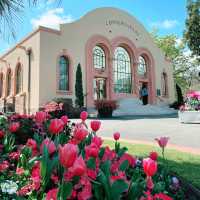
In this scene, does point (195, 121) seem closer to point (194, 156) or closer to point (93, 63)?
point (194, 156)

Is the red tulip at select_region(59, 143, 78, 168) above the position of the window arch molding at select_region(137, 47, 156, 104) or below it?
below

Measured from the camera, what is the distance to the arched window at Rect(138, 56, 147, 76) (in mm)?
28456

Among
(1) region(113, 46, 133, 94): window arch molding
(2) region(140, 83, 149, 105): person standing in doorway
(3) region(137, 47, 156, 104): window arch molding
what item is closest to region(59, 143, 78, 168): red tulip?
Result: (1) region(113, 46, 133, 94): window arch molding

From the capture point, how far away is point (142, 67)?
29000 millimetres

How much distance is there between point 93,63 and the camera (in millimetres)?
24203

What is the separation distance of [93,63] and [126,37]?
16.9ft

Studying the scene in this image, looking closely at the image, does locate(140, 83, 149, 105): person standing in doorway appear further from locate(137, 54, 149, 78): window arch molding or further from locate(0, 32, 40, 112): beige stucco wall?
locate(0, 32, 40, 112): beige stucco wall

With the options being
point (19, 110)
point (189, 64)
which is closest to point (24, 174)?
point (19, 110)

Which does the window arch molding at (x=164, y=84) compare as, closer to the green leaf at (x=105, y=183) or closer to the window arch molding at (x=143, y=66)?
the window arch molding at (x=143, y=66)

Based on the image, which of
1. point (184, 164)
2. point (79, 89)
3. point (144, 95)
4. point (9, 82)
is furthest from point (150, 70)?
point (184, 164)

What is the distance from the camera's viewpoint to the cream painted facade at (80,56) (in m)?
21.2

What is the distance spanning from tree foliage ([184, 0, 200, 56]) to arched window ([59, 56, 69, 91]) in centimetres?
1297

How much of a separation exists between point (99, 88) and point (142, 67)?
6.35 m

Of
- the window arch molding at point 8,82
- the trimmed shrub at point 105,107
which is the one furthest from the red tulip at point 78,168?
the window arch molding at point 8,82
